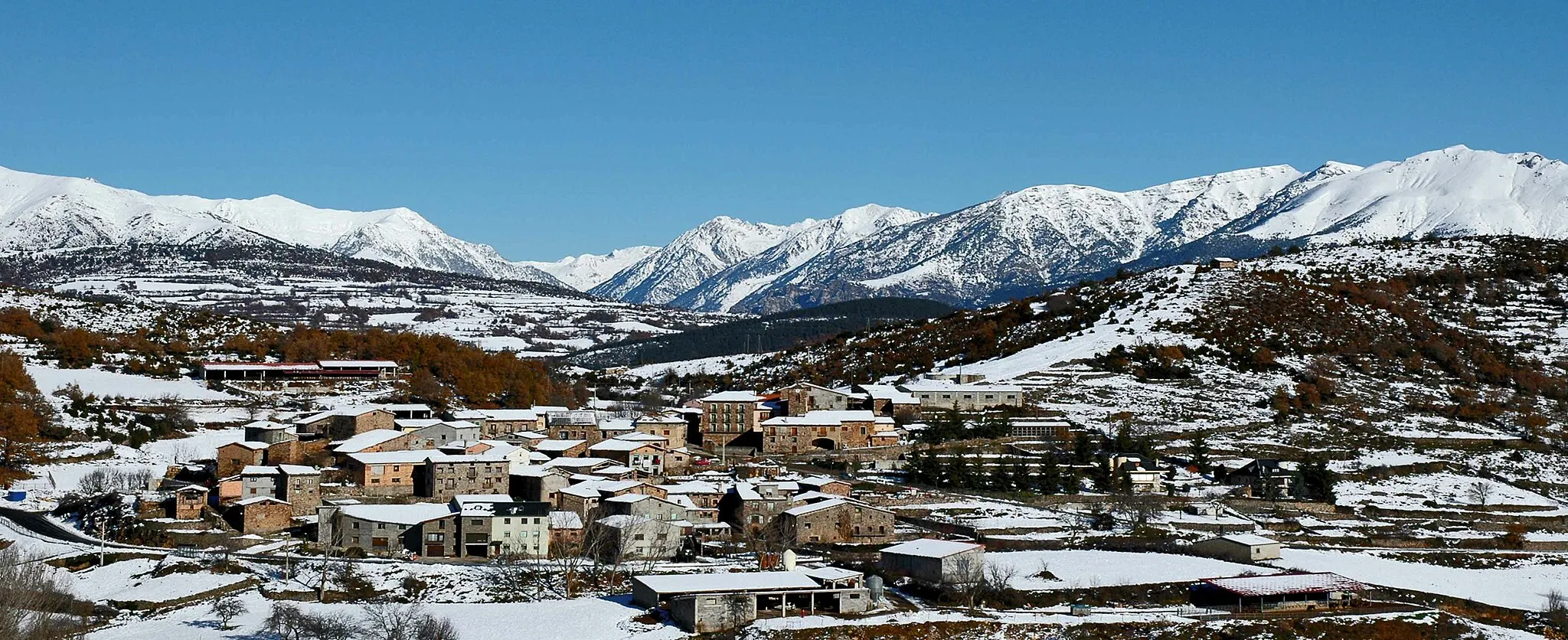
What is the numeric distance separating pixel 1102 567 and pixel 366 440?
120ft

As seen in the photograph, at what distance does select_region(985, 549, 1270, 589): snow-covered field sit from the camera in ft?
175

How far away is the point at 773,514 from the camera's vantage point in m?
62.9

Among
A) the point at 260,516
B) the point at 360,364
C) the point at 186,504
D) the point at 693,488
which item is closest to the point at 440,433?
the point at 186,504

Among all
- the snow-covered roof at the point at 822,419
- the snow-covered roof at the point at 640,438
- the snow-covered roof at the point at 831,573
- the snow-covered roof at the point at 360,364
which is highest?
the snow-covered roof at the point at 360,364

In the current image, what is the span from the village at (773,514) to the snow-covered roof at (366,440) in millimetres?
248

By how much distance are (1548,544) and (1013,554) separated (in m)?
23.3

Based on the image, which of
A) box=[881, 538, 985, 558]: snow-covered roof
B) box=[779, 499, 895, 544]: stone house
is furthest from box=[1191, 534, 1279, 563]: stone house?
box=[779, 499, 895, 544]: stone house

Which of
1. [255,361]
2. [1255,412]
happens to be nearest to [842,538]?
[1255,412]

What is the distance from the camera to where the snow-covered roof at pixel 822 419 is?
292ft

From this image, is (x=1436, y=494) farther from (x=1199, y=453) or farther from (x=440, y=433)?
(x=440, y=433)

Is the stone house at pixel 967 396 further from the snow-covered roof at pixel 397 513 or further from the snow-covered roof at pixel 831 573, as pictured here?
the snow-covered roof at pixel 831 573

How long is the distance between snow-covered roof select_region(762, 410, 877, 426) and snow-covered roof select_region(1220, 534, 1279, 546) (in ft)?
97.0

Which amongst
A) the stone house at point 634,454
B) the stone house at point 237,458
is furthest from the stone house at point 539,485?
the stone house at point 237,458

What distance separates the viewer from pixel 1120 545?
198 feet
